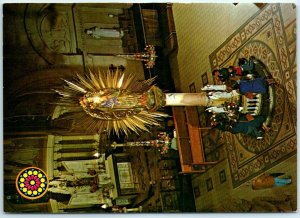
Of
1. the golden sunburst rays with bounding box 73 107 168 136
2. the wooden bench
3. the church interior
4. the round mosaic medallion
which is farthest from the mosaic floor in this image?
the round mosaic medallion

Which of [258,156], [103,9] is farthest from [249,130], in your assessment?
[103,9]

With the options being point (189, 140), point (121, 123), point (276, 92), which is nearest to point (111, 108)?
point (121, 123)

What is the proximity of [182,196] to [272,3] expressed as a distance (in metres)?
1.80

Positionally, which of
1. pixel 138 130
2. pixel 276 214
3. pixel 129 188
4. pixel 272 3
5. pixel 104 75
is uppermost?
pixel 272 3

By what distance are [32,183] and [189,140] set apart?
1370mm

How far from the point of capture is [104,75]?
19.6 feet

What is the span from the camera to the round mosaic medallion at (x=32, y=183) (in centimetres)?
592

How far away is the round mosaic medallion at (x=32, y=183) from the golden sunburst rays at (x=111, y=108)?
509mm

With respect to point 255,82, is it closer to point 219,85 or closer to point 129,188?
point 219,85

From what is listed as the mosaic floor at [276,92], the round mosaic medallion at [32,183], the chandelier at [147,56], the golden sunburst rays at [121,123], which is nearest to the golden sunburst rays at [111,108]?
the golden sunburst rays at [121,123]

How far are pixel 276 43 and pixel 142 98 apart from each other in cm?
122

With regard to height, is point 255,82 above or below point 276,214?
above

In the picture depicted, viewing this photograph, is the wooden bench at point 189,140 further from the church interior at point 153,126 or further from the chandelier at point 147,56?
the chandelier at point 147,56

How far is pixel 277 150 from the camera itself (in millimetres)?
5934
